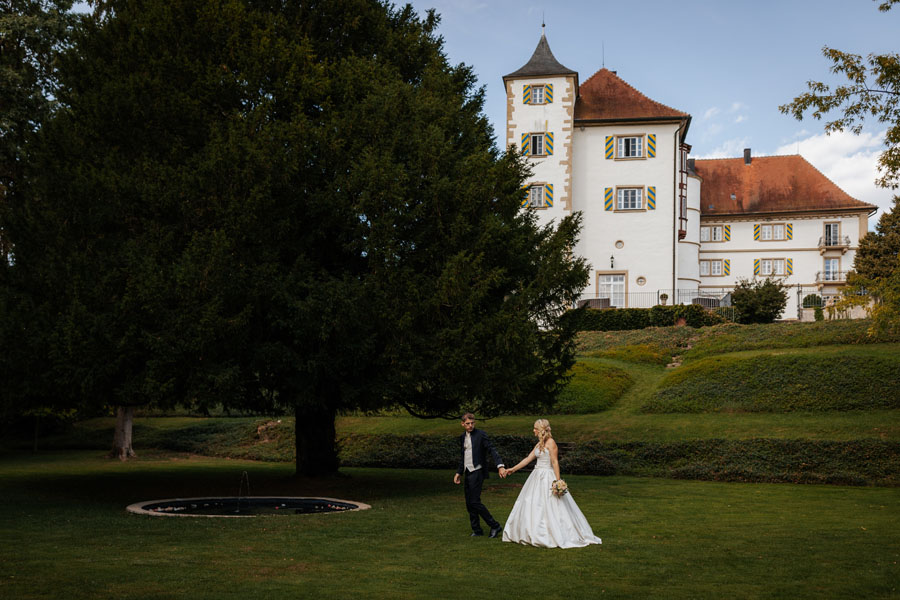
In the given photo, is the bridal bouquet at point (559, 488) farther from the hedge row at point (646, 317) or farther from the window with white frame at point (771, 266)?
the window with white frame at point (771, 266)

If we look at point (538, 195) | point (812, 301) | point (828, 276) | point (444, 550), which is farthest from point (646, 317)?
point (444, 550)

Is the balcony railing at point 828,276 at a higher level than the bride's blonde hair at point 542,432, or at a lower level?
higher

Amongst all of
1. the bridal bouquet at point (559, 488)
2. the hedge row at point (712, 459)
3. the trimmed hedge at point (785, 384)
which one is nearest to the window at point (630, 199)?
the trimmed hedge at point (785, 384)

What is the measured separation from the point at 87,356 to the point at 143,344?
0.90m

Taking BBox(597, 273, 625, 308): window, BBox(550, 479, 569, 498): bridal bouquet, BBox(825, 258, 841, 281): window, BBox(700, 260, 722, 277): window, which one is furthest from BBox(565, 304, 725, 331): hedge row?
BBox(550, 479, 569, 498): bridal bouquet

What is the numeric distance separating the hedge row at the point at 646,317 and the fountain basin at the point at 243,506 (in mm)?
25083

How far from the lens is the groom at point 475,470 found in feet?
37.8

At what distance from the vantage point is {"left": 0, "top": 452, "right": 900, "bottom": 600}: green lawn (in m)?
8.16

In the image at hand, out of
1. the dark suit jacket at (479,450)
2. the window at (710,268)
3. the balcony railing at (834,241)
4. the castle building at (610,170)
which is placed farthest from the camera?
the window at (710,268)

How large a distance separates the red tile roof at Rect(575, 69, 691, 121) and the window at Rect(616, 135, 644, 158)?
1.16 meters

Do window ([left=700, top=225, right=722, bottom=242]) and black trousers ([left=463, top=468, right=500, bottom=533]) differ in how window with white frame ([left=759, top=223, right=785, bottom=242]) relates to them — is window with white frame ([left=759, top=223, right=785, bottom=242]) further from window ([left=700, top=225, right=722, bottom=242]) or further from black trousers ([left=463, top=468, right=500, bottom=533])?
black trousers ([left=463, top=468, right=500, bottom=533])

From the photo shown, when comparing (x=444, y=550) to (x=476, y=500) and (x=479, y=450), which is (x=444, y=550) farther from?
(x=479, y=450)

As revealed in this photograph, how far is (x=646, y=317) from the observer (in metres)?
40.9

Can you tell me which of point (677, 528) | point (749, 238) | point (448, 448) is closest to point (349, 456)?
point (448, 448)
